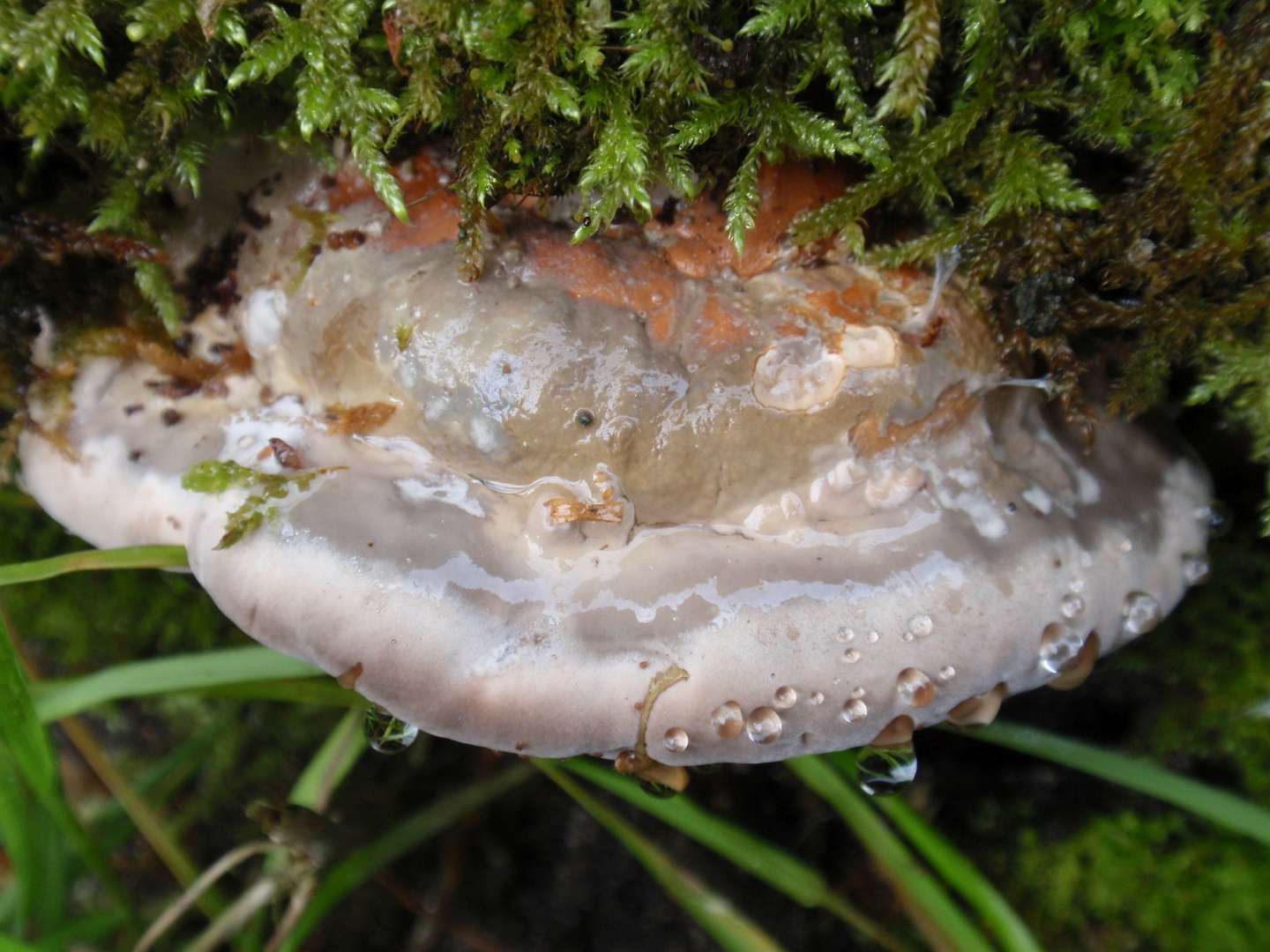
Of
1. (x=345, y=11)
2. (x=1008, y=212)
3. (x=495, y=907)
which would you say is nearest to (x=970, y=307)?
(x=1008, y=212)

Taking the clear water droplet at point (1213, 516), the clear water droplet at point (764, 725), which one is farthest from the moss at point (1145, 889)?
the clear water droplet at point (764, 725)

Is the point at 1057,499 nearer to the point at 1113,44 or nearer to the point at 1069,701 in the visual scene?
the point at 1113,44

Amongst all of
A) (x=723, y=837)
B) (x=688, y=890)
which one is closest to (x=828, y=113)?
(x=723, y=837)

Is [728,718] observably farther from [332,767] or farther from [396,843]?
[396,843]

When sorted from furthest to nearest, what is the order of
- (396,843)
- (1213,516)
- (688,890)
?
(396,843) → (688,890) → (1213,516)

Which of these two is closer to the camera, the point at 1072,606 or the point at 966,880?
the point at 1072,606

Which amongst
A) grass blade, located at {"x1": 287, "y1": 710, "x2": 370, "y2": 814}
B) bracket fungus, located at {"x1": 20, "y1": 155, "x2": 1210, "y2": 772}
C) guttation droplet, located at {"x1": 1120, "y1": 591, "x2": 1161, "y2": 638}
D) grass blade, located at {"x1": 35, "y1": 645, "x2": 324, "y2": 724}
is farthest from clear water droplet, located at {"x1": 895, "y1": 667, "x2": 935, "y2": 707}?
grass blade, located at {"x1": 287, "y1": 710, "x2": 370, "y2": 814}
